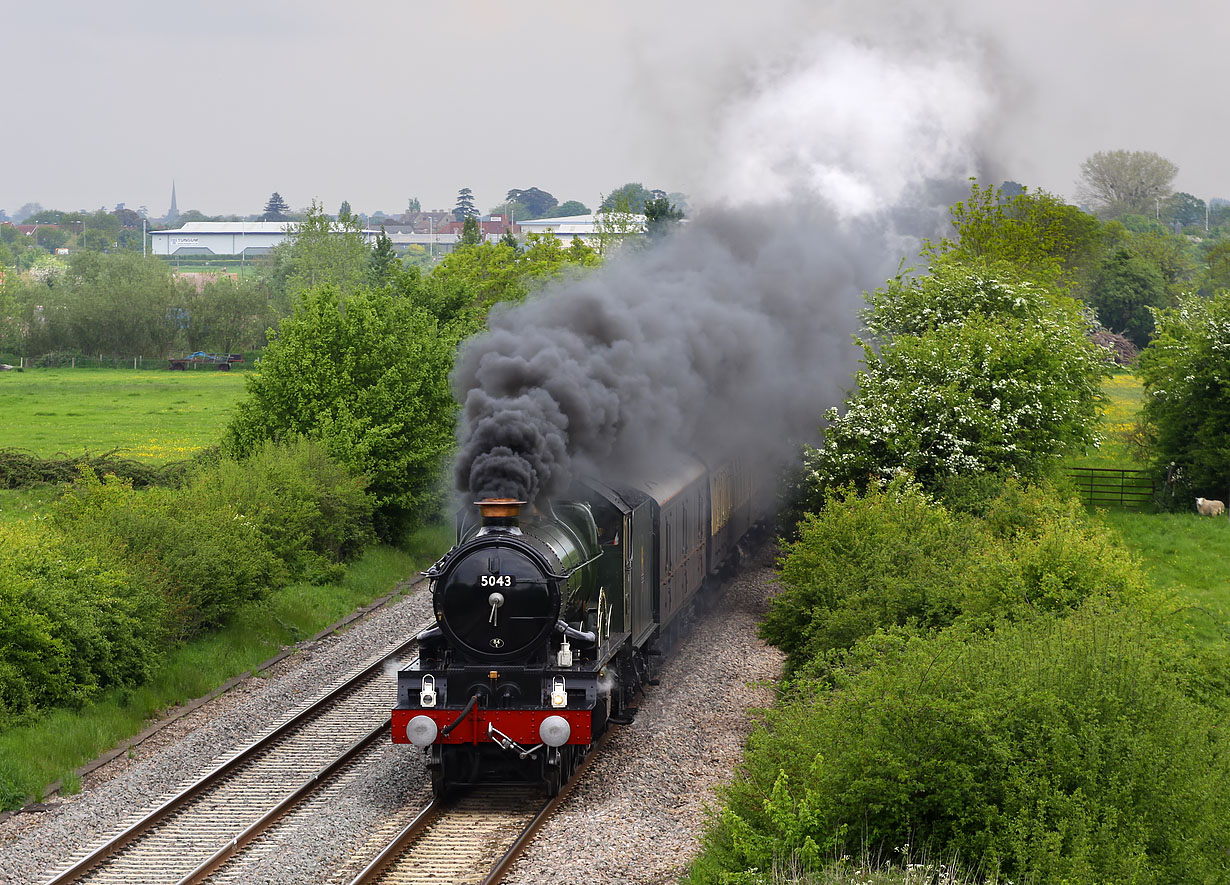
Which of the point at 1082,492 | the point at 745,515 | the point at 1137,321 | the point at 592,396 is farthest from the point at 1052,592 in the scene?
the point at 1137,321

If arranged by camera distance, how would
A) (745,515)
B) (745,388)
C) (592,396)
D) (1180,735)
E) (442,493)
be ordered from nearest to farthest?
1. (1180,735)
2. (592,396)
3. (745,388)
4. (745,515)
5. (442,493)

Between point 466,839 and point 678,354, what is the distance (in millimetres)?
9366

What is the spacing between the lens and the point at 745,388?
24672 millimetres

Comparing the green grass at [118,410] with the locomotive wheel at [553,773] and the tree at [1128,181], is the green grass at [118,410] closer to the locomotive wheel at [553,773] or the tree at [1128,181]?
the locomotive wheel at [553,773]

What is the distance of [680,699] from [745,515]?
10.4 meters

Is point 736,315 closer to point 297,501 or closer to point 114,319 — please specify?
point 297,501

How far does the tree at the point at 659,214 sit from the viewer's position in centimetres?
4234

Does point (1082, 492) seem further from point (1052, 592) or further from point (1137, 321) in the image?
point (1137, 321)

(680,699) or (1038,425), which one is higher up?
(1038,425)

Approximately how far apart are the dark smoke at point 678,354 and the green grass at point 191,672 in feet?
20.3

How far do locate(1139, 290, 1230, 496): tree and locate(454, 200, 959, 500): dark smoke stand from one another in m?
9.33

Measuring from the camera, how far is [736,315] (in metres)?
23.0

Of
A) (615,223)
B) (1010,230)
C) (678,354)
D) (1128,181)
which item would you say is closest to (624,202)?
(615,223)

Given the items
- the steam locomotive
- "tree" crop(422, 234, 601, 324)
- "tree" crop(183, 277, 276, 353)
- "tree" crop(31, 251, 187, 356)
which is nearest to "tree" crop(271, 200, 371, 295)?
"tree" crop(183, 277, 276, 353)
